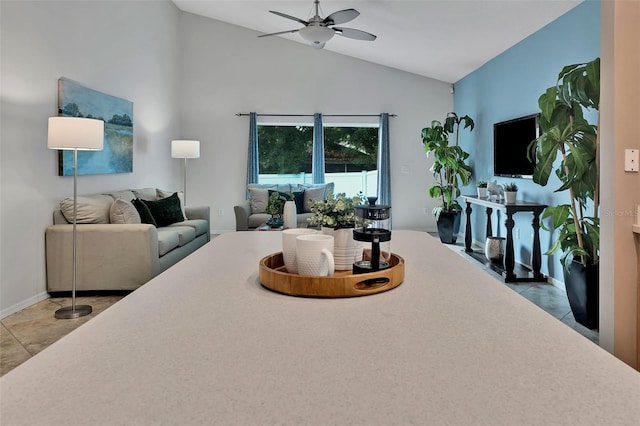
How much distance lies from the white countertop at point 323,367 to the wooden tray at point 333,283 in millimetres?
24

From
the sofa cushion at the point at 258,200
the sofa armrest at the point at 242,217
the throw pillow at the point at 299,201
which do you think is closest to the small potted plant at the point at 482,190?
the throw pillow at the point at 299,201

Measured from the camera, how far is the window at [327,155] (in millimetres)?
7750

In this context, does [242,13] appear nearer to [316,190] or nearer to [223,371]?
[316,190]

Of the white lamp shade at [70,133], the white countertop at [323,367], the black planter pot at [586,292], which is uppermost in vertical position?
the white lamp shade at [70,133]

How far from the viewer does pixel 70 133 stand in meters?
3.37

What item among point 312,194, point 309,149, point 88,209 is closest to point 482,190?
point 312,194

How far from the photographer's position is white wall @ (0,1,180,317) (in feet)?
11.2

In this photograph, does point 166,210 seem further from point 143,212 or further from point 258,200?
point 258,200

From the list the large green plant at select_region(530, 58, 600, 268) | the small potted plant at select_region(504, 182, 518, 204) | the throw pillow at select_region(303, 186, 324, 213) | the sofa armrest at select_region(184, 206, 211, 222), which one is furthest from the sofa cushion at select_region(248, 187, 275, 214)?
the large green plant at select_region(530, 58, 600, 268)

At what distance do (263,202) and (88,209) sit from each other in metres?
2.86

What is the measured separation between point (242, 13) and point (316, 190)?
9.48ft

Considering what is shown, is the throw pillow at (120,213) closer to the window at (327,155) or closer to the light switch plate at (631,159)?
the window at (327,155)

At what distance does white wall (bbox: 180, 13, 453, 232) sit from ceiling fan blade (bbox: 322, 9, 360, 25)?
121 inches

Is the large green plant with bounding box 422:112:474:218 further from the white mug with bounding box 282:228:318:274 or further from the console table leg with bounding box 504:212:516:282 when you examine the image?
the white mug with bounding box 282:228:318:274
